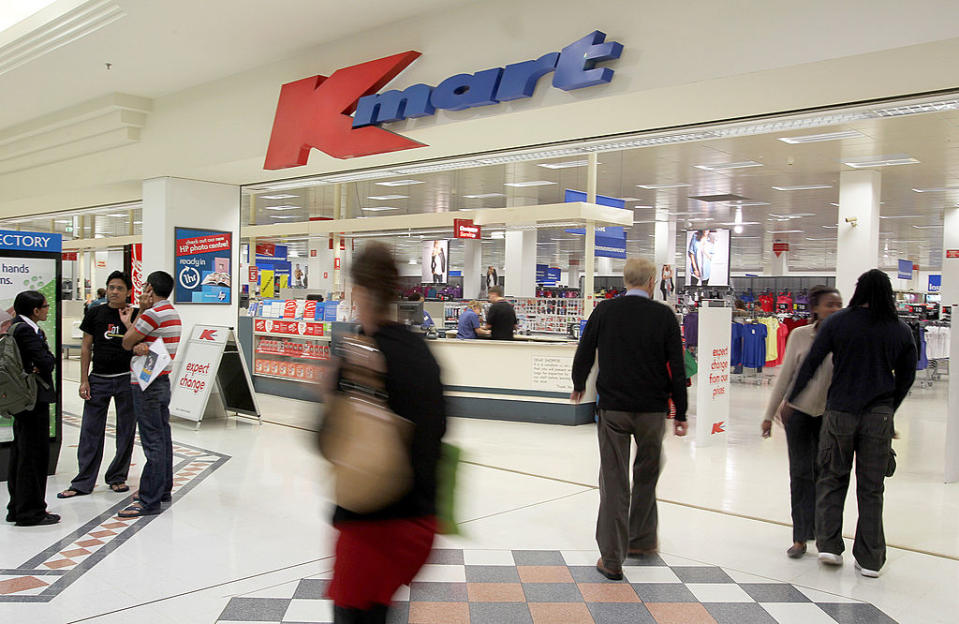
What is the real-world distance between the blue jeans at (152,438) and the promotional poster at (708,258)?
10550 millimetres

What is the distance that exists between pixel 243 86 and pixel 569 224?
5.23 m

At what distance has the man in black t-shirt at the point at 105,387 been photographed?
5090 mm

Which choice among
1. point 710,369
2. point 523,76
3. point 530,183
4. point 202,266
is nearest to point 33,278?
point 202,266

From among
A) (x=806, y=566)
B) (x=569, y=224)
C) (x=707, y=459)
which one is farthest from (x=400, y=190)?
(x=806, y=566)

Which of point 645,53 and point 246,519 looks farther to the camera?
point 246,519

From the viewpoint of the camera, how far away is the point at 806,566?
4.16m

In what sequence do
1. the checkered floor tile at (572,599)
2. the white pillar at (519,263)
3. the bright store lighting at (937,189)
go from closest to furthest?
the checkered floor tile at (572,599) → the bright store lighting at (937,189) → the white pillar at (519,263)

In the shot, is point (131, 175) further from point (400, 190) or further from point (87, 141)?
point (400, 190)

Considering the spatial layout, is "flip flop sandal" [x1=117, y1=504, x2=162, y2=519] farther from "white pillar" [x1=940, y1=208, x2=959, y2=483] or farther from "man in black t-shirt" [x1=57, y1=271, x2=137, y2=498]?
"white pillar" [x1=940, y1=208, x2=959, y2=483]

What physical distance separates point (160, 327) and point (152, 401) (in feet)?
1.59

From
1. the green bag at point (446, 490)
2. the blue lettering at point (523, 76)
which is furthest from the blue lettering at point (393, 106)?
the green bag at point (446, 490)

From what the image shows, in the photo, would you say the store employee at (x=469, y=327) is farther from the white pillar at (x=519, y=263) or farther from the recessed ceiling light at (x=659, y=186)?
the white pillar at (x=519, y=263)

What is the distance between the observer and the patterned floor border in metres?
3.54

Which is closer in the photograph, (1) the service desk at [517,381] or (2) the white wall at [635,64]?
(2) the white wall at [635,64]
